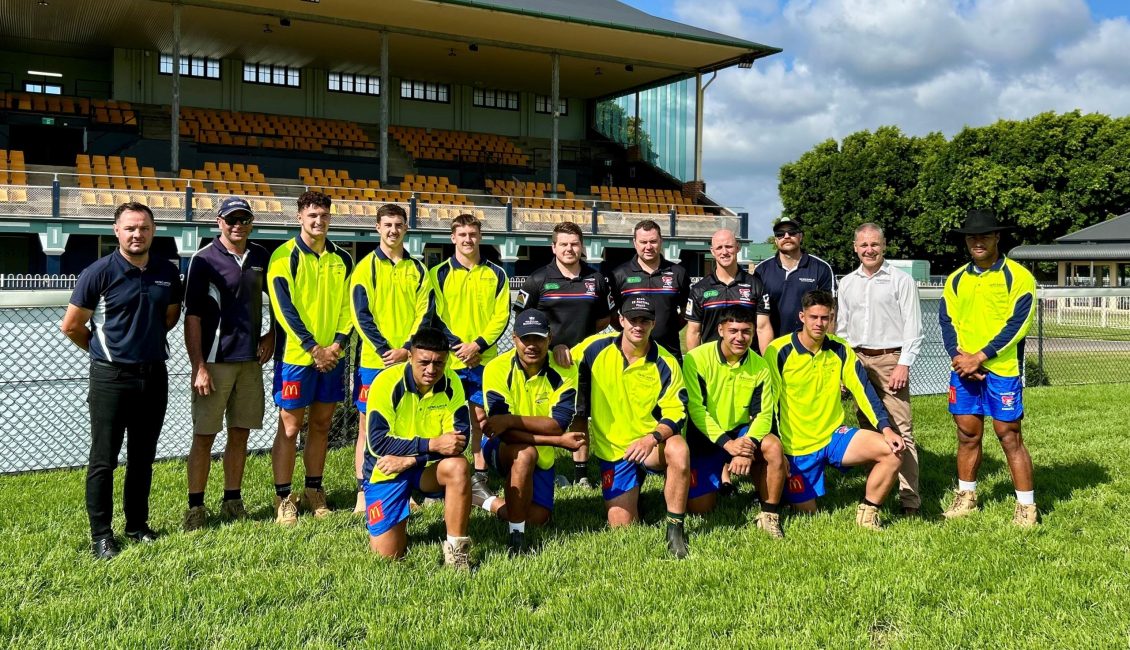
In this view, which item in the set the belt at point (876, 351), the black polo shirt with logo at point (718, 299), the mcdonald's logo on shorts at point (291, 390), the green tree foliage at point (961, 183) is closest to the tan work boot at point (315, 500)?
the mcdonald's logo on shorts at point (291, 390)

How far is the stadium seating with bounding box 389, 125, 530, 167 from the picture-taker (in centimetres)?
3169

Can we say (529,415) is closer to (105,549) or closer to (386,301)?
(386,301)

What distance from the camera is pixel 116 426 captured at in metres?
4.80

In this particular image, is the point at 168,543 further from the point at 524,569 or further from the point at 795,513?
the point at 795,513

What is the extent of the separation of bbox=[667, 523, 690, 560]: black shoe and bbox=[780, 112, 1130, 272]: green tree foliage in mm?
34144

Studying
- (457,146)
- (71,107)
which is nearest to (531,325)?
(71,107)

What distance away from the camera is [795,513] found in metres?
5.53

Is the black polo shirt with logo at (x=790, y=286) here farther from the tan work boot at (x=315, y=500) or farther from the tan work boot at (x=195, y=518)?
the tan work boot at (x=195, y=518)

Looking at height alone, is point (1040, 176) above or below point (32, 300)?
above

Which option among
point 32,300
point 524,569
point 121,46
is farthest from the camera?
point 121,46

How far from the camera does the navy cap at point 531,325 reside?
4996 mm

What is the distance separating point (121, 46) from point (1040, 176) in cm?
4043

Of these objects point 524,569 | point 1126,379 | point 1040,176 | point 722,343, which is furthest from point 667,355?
point 1040,176

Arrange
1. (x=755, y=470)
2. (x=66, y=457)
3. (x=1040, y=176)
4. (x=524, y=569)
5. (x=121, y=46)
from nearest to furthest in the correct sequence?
(x=524, y=569) → (x=755, y=470) → (x=66, y=457) → (x=121, y=46) → (x=1040, y=176)
